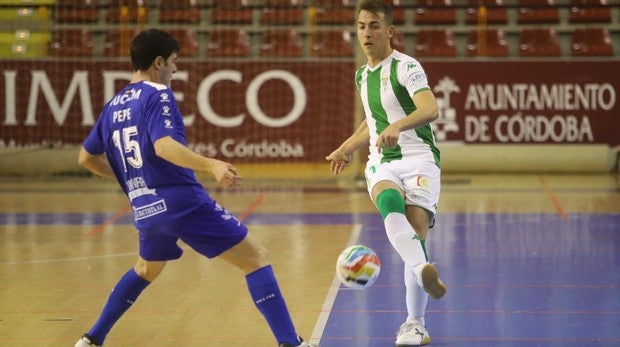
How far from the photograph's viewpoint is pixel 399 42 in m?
18.6

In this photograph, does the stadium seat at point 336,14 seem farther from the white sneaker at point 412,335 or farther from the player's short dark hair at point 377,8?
the white sneaker at point 412,335

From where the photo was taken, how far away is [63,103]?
17297 millimetres

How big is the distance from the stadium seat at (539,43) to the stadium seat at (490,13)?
56 centimetres

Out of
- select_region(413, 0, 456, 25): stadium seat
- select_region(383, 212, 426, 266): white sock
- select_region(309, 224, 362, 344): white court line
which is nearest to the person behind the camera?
select_region(383, 212, 426, 266): white sock

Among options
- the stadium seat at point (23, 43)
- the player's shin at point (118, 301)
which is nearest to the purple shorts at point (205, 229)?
the player's shin at point (118, 301)

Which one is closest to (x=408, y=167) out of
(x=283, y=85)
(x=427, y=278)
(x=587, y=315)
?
(x=427, y=278)

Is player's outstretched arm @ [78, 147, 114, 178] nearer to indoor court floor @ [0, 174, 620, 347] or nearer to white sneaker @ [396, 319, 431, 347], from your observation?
indoor court floor @ [0, 174, 620, 347]

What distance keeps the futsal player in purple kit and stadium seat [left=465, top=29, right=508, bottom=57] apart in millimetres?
13068

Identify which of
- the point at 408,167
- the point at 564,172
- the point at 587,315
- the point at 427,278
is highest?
the point at 408,167

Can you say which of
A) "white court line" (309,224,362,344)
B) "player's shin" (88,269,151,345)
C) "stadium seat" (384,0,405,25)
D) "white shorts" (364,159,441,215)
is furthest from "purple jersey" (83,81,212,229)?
"stadium seat" (384,0,405,25)

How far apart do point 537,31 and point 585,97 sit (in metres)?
2.05

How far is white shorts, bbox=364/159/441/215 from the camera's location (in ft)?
21.2

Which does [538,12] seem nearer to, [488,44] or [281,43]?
[488,44]

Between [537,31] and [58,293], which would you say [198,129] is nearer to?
[537,31]
